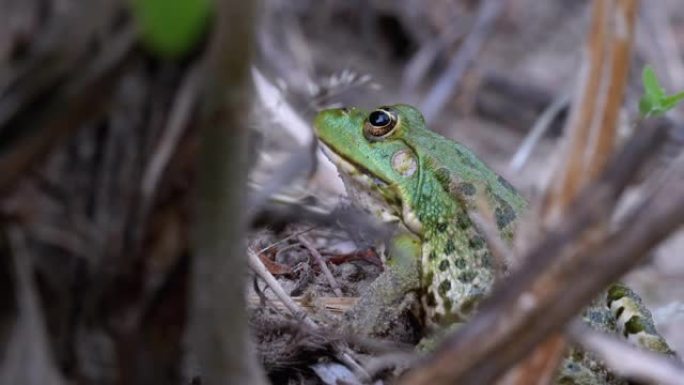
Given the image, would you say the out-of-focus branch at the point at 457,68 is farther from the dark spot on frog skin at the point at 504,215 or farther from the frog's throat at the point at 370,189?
the dark spot on frog skin at the point at 504,215

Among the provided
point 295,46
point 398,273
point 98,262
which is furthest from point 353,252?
point 295,46

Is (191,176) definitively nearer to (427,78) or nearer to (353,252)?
(353,252)

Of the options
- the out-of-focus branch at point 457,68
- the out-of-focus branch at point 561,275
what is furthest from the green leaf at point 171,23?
the out-of-focus branch at point 457,68

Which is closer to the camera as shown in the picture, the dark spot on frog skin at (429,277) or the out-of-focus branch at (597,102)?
the out-of-focus branch at (597,102)

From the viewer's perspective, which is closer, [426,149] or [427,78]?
[426,149]

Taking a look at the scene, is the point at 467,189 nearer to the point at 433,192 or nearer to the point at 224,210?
the point at 433,192

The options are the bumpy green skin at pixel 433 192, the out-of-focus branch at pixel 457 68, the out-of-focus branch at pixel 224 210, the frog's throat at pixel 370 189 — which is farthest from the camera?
the out-of-focus branch at pixel 457 68

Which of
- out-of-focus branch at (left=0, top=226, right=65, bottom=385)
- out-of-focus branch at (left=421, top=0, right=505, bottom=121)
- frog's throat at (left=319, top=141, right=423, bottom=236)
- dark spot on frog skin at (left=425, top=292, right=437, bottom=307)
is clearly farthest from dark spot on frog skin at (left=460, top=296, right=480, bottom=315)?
out-of-focus branch at (left=421, top=0, right=505, bottom=121)

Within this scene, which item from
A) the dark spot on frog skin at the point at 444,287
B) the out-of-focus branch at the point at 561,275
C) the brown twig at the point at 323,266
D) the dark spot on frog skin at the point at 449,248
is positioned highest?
the brown twig at the point at 323,266
